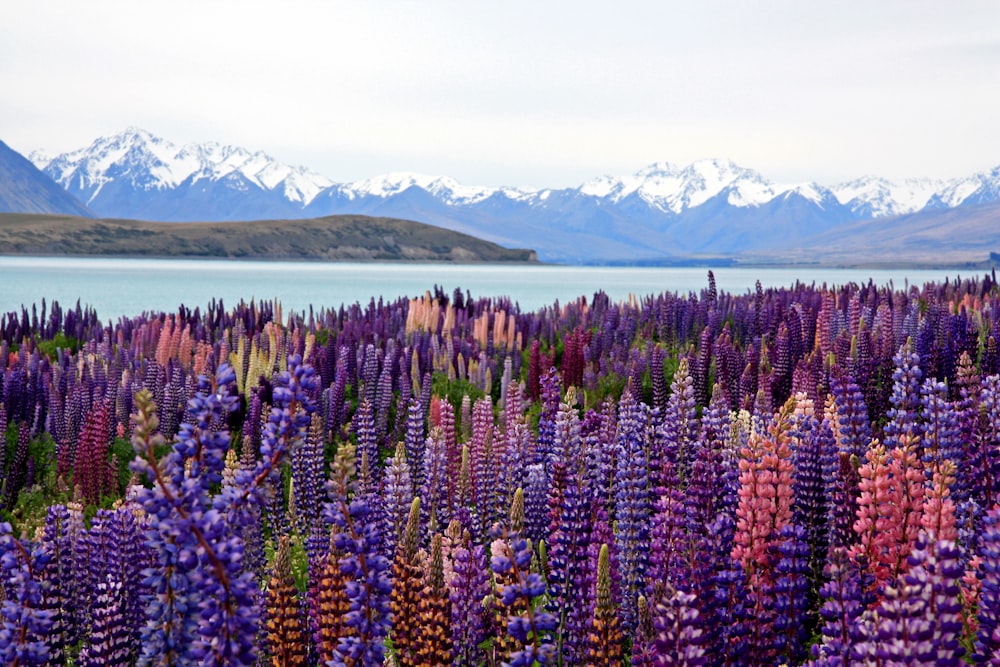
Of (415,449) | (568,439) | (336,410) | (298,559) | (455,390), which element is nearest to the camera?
(568,439)

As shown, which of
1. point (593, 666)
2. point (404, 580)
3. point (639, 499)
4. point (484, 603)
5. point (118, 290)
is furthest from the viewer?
point (118, 290)

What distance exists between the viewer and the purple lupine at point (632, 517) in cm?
637

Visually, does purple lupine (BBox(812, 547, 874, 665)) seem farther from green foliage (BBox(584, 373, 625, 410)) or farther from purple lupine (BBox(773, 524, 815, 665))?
green foliage (BBox(584, 373, 625, 410))

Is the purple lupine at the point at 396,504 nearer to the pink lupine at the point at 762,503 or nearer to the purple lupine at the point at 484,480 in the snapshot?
the purple lupine at the point at 484,480

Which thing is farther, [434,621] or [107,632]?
[107,632]

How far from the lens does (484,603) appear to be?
5793 mm

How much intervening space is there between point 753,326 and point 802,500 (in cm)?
1653

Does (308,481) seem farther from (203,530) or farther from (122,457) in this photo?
(203,530)

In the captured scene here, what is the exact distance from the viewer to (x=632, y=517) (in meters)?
6.79

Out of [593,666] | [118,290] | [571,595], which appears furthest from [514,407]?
[118,290]

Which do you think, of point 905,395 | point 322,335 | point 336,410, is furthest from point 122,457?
point 905,395

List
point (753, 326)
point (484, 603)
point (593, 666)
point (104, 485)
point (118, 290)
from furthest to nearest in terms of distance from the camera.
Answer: point (118, 290) < point (753, 326) < point (104, 485) < point (484, 603) < point (593, 666)

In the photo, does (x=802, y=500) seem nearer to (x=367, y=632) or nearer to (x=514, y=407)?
(x=367, y=632)

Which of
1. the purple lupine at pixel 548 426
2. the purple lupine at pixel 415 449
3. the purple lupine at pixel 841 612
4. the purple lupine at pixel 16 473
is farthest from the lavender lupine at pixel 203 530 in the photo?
the purple lupine at pixel 16 473
